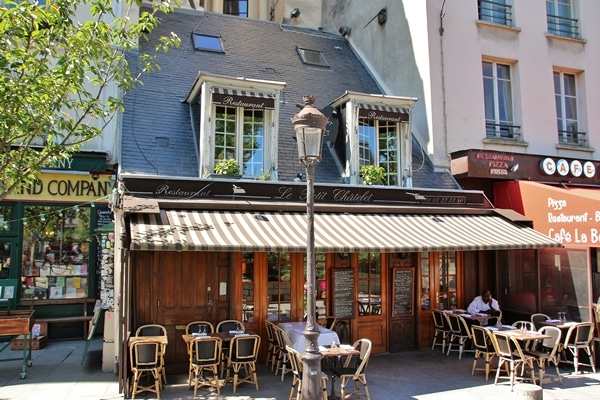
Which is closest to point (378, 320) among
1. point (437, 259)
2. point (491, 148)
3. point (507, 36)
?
point (437, 259)

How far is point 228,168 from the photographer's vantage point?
962cm

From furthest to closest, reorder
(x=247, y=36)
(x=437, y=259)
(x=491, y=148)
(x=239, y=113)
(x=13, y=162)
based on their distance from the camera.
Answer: (x=247, y=36) < (x=491, y=148) < (x=437, y=259) < (x=239, y=113) < (x=13, y=162)

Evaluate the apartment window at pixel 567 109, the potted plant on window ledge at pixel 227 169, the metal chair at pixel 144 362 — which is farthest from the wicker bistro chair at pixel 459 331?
the apartment window at pixel 567 109

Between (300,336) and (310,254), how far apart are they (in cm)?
221

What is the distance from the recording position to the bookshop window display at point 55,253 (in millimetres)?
11070

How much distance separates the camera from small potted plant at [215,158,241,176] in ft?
31.6

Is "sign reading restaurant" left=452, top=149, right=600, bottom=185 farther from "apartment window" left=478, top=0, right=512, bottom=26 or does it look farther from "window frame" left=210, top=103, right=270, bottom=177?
"window frame" left=210, top=103, right=270, bottom=177

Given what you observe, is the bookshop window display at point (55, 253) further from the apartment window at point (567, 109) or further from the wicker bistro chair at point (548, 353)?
the apartment window at point (567, 109)

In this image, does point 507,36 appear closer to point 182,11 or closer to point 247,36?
point 247,36

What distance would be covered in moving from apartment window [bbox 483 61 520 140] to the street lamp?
7306 millimetres

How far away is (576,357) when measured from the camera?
9.20m

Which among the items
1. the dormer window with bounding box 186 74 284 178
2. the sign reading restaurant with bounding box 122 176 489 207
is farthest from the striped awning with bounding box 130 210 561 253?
the dormer window with bounding box 186 74 284 178

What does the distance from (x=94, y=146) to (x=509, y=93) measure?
10308 millimetres

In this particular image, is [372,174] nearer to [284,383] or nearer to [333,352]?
[333,352]
